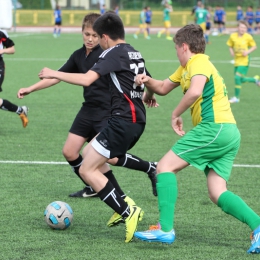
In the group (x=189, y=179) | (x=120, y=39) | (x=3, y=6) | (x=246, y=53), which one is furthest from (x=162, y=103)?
(x=120, y=39)

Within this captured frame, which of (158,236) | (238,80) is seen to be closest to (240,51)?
(238,80)

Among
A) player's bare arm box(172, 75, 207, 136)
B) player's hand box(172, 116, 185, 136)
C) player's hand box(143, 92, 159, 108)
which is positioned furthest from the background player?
player's bare arm box(172, 75, 207, 136)

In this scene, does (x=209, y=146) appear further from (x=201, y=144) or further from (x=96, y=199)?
(x=96, y=199)

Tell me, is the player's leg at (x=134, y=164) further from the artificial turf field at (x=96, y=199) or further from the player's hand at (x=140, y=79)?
the player's hand at (x=140, y=79)

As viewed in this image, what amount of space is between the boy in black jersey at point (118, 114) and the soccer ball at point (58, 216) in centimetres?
46

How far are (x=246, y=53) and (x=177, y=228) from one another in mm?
9287

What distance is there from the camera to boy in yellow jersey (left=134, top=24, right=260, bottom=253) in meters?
4.88

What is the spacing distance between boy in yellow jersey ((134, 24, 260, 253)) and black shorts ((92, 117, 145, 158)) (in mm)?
368

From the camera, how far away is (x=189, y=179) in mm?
7535

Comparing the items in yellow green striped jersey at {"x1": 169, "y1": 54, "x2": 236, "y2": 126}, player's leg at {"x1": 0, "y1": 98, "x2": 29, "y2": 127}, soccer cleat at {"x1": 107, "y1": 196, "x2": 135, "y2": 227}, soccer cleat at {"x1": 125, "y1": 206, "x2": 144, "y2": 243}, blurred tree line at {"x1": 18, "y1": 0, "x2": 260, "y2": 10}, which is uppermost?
yellow green striped jersey at {"x1": 169, "y1": 54, "x2": 236, "y2": 126}

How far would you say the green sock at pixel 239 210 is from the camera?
15.9 ft

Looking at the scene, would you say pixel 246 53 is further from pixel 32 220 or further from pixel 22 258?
pixel 22 258

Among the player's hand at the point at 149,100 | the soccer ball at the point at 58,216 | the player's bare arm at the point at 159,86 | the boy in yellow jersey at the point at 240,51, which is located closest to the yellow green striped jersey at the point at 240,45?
the boy in yellow jersey at the point at 240,51

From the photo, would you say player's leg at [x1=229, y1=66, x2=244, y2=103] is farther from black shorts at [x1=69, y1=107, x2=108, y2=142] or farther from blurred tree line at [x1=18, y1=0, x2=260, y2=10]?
blurred tree line at [x1=18, y1=0, x2=260, y2=10]
